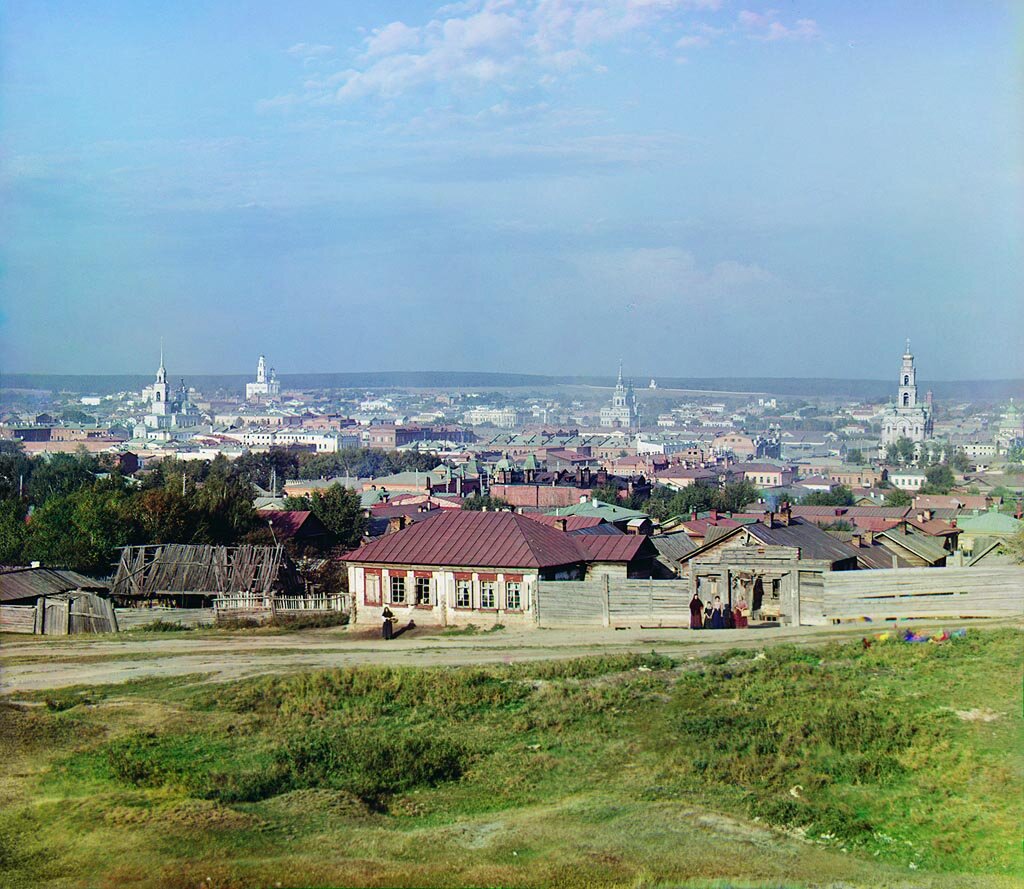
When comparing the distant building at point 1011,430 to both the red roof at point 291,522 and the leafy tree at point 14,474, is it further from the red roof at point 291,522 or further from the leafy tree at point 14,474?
the red roof at point 291,522

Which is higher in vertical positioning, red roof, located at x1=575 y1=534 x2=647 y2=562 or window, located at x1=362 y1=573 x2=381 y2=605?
red roof, located at x1=575 y1=534 x2=647 y2=562

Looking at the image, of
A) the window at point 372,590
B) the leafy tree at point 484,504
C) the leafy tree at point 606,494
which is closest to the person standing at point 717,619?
the window at point 372,590

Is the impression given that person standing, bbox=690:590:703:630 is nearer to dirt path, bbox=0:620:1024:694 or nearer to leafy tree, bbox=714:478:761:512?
dirt path, bbox=0:620:1024:694

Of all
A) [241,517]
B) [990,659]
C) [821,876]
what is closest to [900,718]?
[990,659]

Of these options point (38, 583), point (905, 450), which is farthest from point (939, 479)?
point (38, 583)

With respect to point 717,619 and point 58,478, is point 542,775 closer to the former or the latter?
point 717,619

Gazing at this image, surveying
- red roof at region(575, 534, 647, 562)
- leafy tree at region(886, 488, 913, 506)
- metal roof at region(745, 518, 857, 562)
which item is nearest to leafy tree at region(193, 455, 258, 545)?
red roof at region(575, 534, 647, 562)
